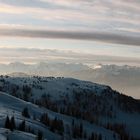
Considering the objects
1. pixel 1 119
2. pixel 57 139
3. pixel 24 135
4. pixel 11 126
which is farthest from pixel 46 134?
pixel 24 135

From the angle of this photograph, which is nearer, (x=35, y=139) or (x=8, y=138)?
(x=8, y=138)

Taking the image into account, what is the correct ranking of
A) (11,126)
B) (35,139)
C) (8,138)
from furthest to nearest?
(11,126)
(35,139)
(8,138)

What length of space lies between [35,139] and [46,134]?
55.5 m

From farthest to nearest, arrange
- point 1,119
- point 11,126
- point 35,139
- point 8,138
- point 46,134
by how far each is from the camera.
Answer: point 46,134 < point 1,119 < point 11,126 < point 35,139 < point 8,138

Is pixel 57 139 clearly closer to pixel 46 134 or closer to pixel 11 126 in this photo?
pixel 46 134

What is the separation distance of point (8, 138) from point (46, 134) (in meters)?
65.1

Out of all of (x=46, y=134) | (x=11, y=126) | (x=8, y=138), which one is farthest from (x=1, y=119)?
(x=8, y=138)

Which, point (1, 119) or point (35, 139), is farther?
point (1, 119)

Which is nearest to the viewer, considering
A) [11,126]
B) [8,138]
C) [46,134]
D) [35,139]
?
[8,138]

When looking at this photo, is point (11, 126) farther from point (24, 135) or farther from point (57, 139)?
point (57, 139)

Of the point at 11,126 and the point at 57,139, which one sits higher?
the point at 11,126

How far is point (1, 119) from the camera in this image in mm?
164250

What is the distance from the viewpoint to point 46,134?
18825 centimetres

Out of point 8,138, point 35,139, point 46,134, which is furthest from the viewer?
point 46,134
